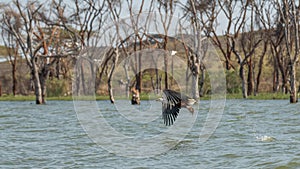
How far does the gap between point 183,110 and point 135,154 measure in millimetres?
11228

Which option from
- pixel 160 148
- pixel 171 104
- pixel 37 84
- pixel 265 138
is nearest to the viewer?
pixel 171 104

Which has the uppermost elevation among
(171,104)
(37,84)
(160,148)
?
(37,84)

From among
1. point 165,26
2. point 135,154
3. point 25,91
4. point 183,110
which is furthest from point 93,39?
point 135,154

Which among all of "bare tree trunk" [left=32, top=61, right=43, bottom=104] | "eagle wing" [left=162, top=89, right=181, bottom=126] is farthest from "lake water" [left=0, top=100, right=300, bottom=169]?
"bare tree trunk" [left=32, top=61, right=43, bottom=104]

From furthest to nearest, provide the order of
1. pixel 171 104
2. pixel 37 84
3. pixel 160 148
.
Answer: pixel 37 84 → pixel 160 148 → pixel 171 104

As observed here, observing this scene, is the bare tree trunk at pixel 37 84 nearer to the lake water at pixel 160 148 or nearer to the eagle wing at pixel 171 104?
the lake water at pixel 160 148

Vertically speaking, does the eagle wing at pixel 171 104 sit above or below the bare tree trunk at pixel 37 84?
below

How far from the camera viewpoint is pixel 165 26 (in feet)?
122

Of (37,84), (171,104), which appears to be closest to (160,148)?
(171,104)

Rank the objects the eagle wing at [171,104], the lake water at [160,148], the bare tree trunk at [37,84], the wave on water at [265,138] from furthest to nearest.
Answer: the bare tree trunk at [37,84] → the wave on water at [265,138] → the eagle wing at [171,104] → the lake water at [160,148]

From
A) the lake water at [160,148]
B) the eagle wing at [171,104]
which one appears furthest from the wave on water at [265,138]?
the eagle wing at [171,104]

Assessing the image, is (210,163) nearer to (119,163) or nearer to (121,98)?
(119,163)

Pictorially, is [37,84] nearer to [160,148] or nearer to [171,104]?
[160,148]

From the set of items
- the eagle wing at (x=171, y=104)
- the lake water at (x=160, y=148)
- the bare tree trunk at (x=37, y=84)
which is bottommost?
the lake water at (x=160, y=148)
